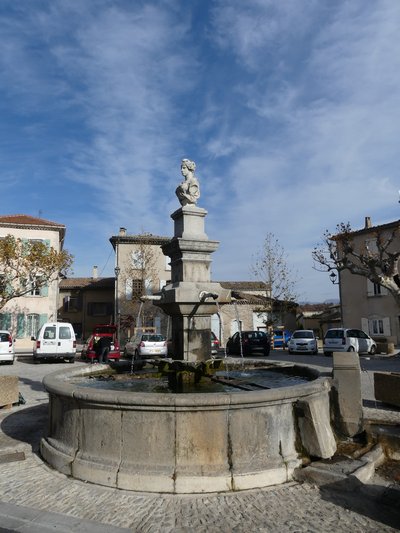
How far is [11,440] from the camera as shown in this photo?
5.88 meters

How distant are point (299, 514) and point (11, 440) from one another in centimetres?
421

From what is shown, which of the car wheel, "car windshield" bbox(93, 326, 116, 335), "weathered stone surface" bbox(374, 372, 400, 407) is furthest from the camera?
the car wheel

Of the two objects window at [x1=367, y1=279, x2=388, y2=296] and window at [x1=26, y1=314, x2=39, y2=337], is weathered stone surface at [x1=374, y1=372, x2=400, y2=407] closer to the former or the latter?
window at [x1=367, y1=279, x2=388, y2=296]

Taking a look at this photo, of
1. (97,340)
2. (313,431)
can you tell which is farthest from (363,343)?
(313,431)

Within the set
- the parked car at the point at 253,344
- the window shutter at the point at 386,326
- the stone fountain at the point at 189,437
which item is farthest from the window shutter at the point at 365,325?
the stone fountain at the point at 189,437

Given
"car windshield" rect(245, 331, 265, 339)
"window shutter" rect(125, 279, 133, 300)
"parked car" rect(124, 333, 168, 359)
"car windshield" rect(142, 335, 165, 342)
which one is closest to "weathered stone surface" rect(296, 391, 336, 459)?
"parked car" rect(124, 333, 168, 359)

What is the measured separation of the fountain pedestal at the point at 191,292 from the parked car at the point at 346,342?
54.3ft

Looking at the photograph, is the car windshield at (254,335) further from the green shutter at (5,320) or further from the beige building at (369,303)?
the green shutter at (5,320)

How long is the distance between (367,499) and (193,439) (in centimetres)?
165

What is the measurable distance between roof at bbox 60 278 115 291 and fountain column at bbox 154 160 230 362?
117ft

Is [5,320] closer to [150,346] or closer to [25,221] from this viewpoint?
[25,221]

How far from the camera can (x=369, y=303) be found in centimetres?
3269

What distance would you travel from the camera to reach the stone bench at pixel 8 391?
319 inches

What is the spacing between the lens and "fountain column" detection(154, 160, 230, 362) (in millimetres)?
6172
